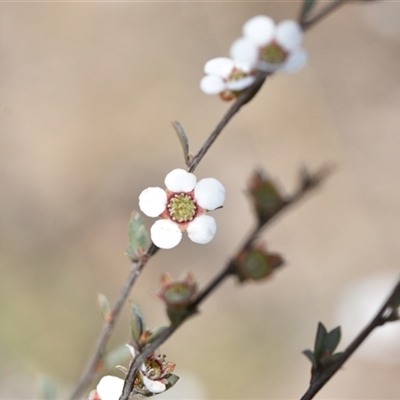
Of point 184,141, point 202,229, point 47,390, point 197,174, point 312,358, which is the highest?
point 197,174

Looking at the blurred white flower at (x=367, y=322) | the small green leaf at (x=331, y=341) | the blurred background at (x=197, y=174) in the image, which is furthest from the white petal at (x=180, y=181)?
the blurred white flower at (x=367, y=322)

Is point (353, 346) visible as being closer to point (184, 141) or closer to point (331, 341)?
point (331, 341)

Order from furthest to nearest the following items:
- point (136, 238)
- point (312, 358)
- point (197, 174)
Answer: point (197, 174)
point (136, 238)
point (312, 358)

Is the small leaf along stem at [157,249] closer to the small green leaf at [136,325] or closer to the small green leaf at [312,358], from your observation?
the small green leaf at [136,325]

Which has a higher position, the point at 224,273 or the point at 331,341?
the point at 224,273

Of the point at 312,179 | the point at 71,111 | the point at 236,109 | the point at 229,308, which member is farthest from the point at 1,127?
the point at 312,179

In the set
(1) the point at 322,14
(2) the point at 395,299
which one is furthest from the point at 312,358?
(1) the point at 322,14

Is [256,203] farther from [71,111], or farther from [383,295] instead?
[71,111]

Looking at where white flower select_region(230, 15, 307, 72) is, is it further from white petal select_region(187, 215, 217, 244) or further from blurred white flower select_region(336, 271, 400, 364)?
blurred white flower select_region(336, 271, 400, 364)
